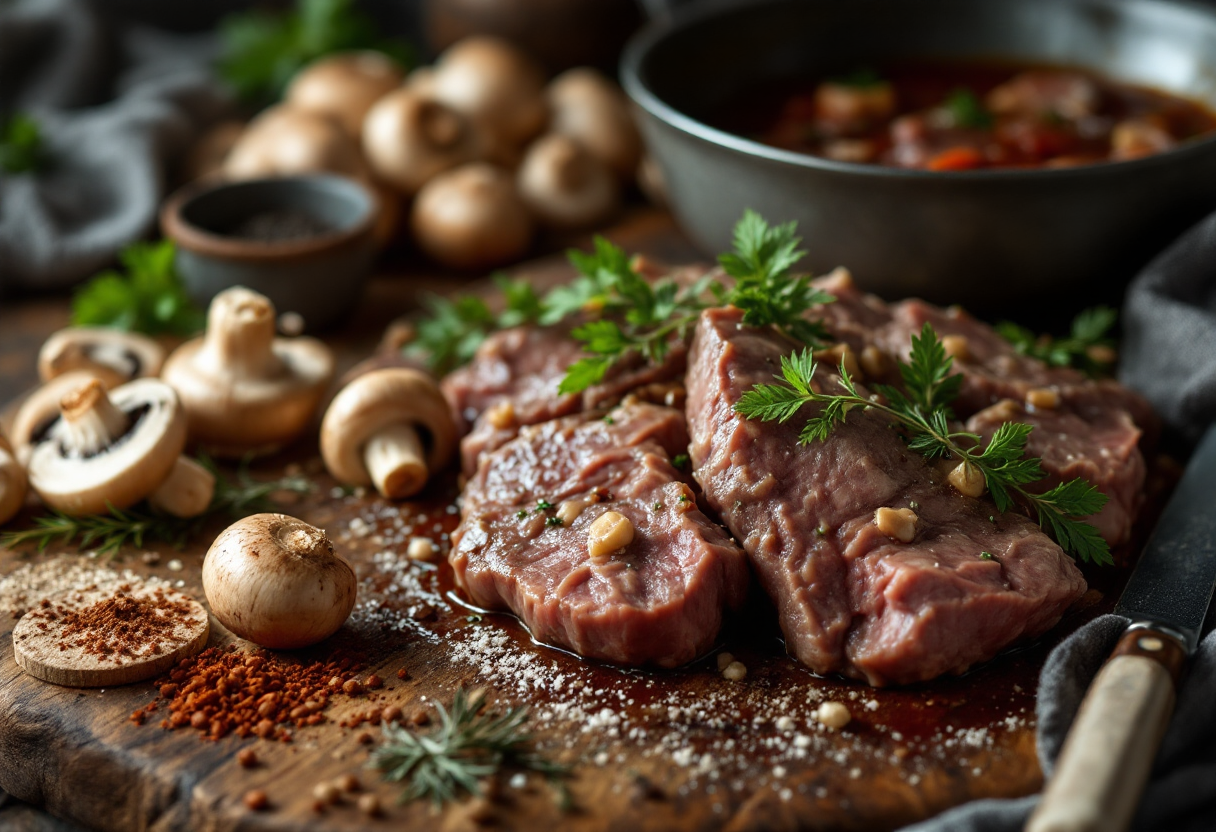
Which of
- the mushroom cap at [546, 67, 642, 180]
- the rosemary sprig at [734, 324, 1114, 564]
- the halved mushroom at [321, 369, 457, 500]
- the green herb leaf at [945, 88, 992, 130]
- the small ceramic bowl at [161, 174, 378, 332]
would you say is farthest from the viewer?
the mushroom cap at [546, 67, 642, 180]

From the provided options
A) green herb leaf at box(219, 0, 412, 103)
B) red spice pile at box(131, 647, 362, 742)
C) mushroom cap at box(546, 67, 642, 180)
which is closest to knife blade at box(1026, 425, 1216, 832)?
red spice pile at box(131, 647, 362, 742)

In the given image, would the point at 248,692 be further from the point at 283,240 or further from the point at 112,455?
the point at 283,240

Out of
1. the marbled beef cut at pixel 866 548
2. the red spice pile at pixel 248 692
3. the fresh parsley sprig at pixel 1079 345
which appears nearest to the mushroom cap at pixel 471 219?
the fresh parsley sprig at pixel 1079 345

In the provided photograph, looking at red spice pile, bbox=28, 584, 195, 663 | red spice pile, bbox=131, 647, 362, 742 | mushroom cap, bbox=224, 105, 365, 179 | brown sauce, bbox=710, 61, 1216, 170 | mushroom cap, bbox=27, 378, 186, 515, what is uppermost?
brown sauce, bbox=710, 61, 1216, 170

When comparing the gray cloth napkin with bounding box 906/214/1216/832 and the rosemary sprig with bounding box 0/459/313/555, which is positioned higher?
the gray cloth napkin with bounding box 906/214/1216/832

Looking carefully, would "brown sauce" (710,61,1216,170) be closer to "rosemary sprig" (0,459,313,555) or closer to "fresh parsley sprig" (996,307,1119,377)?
"fresh parsley sprig" (996,307,1119,377)

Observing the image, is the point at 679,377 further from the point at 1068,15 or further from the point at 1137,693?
the point at 1068,15

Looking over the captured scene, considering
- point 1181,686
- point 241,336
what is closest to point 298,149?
point 241,336
